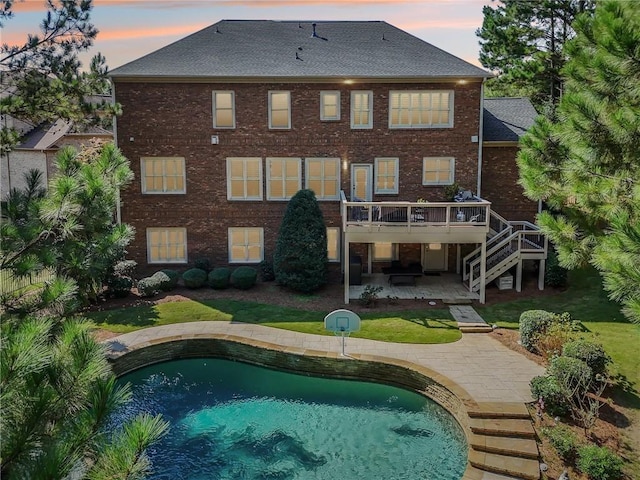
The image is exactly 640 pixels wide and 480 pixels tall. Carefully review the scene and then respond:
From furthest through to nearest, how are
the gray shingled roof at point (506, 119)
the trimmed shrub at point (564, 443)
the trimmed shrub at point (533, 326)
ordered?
the gray shingled roof at point (506, 119), the trimmed shrub at point (533, 326), the trimmed shrub at point (564, 443)

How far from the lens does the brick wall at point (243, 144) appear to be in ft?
69.8

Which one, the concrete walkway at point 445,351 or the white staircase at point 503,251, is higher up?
the white staircase at point 503,251

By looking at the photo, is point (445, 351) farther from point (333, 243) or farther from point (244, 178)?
point (244, 178)

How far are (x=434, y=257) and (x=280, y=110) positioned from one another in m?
8.98

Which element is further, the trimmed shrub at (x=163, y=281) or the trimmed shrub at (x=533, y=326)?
the trimmed shrub at (x=163, y=281)

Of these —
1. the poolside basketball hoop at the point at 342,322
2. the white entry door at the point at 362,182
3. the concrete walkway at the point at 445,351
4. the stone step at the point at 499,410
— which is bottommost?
the concrete walkway at the point at 445,351

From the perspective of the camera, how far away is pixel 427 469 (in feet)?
32.3

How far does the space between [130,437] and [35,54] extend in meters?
10.4

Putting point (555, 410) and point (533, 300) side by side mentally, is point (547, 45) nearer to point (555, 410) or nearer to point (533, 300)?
point (533, 300)

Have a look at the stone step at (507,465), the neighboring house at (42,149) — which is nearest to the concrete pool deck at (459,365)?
the stone step at (507,465)

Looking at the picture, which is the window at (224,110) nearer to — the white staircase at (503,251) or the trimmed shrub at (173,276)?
the trimmed shrub at (173,276)

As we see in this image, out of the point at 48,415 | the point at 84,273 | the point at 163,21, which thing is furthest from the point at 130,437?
the point at 163,21

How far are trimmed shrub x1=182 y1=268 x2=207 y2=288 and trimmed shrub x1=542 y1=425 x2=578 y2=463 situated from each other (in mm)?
13839

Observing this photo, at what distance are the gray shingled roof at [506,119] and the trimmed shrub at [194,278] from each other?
12955 mm
